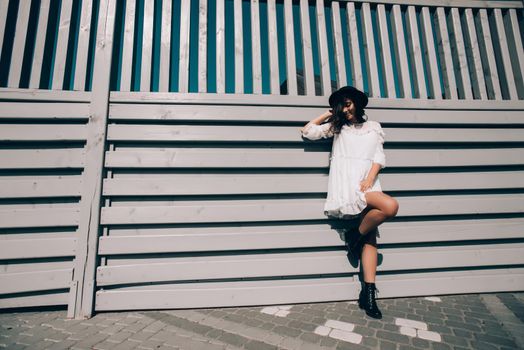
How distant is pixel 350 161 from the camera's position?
2.96 m

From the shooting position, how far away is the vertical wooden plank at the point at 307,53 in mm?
3361

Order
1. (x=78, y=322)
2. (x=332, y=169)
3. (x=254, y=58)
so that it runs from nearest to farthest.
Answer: (x=78, y=322)
(x=332, y=169)
(x=254, y=58)

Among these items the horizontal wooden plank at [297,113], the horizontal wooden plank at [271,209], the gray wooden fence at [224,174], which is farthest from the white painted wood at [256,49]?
the horizontal wooden plank at [271,209]

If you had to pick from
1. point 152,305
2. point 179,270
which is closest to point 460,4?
point 179,270

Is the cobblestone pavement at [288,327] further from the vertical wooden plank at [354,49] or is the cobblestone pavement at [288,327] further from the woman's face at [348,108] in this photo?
the vertical wooden plank at [354,49]

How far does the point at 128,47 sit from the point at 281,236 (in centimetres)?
284

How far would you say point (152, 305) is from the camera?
113 inches

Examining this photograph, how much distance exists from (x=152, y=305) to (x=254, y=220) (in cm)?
139

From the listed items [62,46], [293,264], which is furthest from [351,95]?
[62,46]

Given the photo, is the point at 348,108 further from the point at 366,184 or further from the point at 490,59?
the point at 490,59

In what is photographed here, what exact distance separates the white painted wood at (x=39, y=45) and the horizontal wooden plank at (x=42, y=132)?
19.5 inches

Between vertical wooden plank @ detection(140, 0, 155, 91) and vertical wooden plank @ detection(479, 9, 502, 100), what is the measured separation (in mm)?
4361

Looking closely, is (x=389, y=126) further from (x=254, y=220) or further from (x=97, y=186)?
(x=97, y=186)

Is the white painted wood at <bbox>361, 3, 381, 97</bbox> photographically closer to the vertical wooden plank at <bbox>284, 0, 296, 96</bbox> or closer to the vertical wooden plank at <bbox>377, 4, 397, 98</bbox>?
the vertical wooden plank at <bbox>377, 4, 397, 98</bbox>
